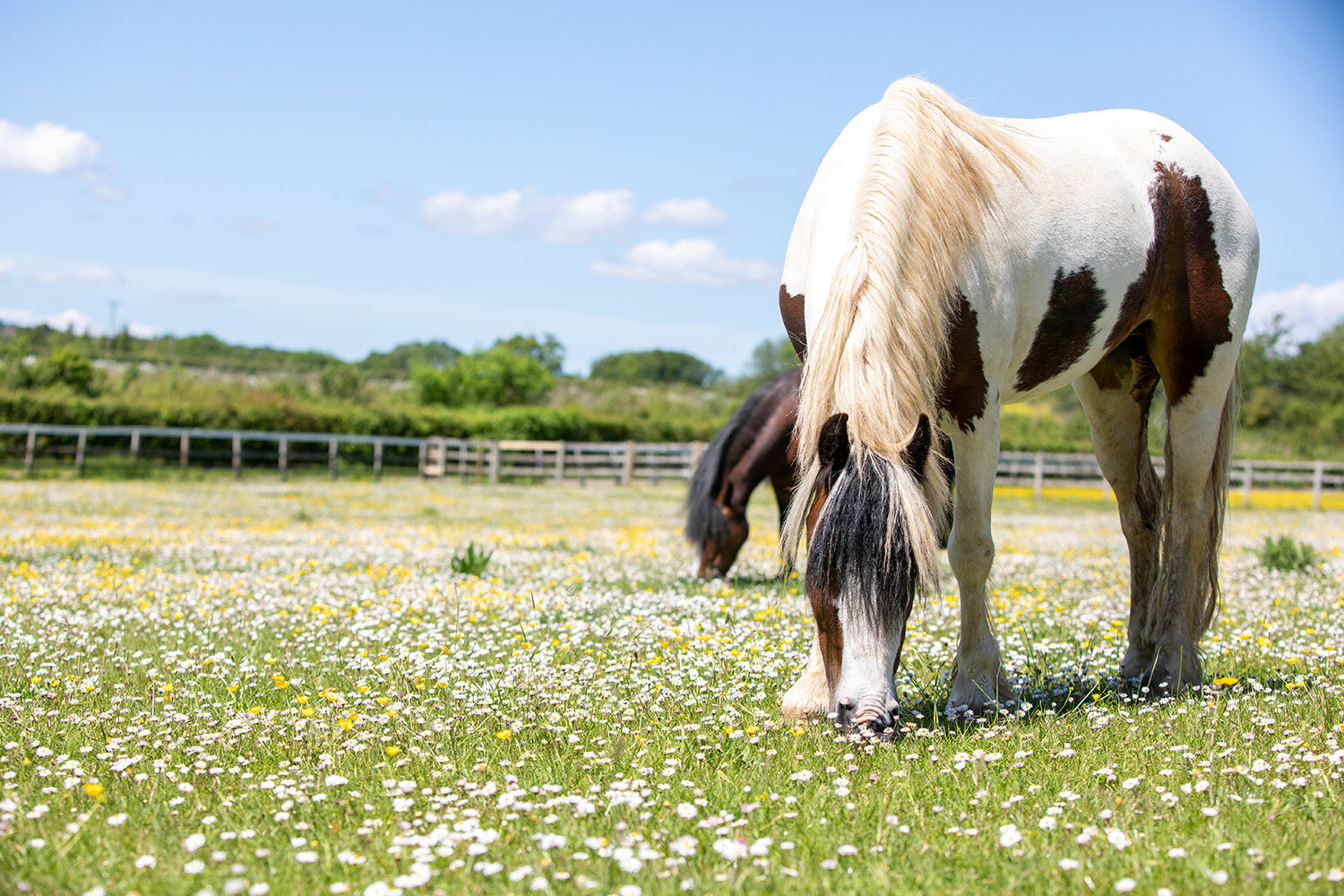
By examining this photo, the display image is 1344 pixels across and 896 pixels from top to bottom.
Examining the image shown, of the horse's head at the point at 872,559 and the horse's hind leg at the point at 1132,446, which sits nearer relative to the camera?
the horse's head at the point at 872,559

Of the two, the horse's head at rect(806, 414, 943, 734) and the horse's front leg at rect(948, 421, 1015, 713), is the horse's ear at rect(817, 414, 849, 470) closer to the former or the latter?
the horse's head at rect(806, 414, 943, 734)

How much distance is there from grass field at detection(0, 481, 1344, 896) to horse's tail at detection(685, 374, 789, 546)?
5.32 ft

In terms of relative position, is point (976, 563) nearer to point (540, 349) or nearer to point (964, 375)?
point (964, 375)

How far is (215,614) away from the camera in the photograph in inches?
254

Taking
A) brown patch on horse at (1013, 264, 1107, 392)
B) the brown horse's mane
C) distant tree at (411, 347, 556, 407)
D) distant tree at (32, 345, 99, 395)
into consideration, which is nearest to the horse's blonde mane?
brown patch on horse at (1013, 264, 1107, 392)

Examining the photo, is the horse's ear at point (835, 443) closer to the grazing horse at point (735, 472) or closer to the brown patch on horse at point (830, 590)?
the brown patch on horse at point (830, 590)

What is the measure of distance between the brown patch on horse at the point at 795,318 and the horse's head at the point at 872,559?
3.64ft

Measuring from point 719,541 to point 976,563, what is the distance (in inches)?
194

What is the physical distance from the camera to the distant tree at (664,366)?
112 meters

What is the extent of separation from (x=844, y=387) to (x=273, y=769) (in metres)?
2.32

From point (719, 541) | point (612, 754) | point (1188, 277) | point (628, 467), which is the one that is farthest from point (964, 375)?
point (628, 467)

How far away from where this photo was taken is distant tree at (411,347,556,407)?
60.3m

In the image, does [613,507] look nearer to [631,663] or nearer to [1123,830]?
[631,663]

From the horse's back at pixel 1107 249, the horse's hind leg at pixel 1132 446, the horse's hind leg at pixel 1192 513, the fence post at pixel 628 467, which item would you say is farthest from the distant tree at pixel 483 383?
the horse's back at pixel 1107 249
